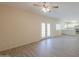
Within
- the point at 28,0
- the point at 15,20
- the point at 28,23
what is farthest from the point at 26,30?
the point at 28,0

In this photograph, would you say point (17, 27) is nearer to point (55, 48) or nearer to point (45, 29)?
point (45, 29)

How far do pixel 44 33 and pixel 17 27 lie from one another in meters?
1.16

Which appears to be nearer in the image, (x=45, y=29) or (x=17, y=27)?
(x=45, y=29)

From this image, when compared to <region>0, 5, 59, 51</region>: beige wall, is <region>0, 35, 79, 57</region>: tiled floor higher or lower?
lower

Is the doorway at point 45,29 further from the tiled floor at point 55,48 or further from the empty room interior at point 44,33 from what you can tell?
the tiled floor at point 55,48

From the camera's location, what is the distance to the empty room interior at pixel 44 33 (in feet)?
11.4

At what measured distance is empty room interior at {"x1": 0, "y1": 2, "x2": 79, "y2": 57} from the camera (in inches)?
137

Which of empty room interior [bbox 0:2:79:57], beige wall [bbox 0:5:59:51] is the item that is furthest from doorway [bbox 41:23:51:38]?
beige wall [bbox 0:5:59:51]

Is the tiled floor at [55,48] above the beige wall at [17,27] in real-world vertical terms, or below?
below

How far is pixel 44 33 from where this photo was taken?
376cm

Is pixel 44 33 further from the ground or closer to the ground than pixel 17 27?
closer to the ground

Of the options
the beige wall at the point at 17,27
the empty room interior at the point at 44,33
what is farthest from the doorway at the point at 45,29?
the beige wall at the point at 17,27

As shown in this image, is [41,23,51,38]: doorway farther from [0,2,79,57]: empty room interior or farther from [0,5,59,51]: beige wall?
[0,5,59,51]: beige wall

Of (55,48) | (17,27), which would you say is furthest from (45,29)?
(17,27)
